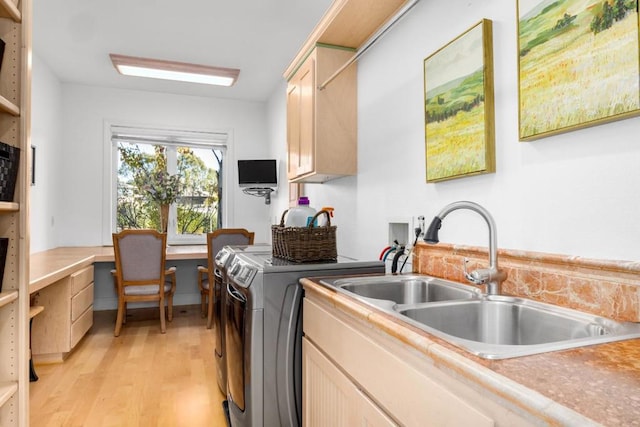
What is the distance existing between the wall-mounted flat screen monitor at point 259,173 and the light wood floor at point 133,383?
165 centimetres

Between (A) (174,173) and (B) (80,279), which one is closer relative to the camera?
(B) (80,279)

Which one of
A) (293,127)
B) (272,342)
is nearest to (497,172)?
(272,342)

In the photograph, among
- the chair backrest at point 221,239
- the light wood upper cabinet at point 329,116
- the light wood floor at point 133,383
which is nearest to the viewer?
the light wood floor at point 133,383

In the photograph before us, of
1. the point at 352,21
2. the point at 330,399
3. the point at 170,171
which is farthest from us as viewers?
the point at 170,171

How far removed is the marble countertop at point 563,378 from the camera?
1.68 feet

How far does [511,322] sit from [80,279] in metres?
3.08

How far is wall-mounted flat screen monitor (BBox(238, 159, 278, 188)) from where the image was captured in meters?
4.34

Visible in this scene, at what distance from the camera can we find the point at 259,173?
172 inches

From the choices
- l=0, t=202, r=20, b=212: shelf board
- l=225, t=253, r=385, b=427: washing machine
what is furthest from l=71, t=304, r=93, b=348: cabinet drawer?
l=225, t=253, r=385, b=427: washing machine

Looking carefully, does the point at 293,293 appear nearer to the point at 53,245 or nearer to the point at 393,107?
the point at 393,107

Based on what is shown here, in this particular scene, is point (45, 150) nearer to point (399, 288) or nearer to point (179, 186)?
point (179, 186)

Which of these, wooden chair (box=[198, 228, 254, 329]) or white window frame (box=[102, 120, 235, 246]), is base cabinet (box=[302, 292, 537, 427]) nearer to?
wooden chair (box=[198, 228, 254, 329])

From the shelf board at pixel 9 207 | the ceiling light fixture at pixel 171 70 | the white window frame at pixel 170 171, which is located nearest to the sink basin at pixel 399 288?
the shelf board at pixel 9 207

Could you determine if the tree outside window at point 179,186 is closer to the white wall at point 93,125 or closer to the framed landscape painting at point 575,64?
the white wall at point 93,125
